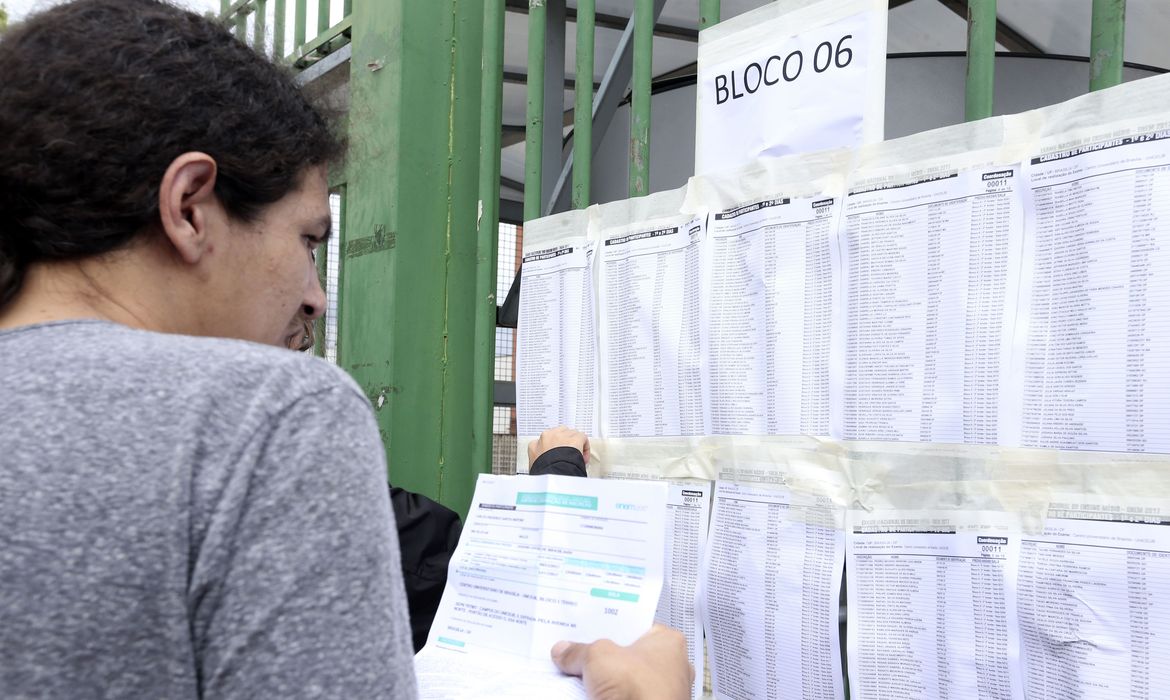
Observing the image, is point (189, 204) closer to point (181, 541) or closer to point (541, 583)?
point (181, 541)

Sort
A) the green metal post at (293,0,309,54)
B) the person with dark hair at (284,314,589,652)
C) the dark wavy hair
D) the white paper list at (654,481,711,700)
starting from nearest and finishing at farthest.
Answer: the dark wavy hair → the white paper list at (654,481,711,700) → the person with dark hair at (284,314,589,652) → the green metal post at (293,0,309,54)

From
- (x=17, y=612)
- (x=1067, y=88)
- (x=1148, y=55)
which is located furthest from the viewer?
(x=1148, y=55)

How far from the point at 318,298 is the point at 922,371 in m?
Result: 0.66

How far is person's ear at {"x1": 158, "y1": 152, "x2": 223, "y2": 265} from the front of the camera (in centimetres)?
71

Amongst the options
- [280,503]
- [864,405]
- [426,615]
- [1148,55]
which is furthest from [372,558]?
[1148,55]

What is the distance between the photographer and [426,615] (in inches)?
59.0

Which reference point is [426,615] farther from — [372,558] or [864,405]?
[372,558]

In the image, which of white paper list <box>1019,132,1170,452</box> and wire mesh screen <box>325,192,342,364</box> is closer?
white paper list <box>1019,132,1170,452</box>

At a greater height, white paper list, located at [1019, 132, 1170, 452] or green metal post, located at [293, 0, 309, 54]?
green metal post, located at [293, 0, 309, 54]

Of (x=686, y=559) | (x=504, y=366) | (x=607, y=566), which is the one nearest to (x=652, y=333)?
(x=686, y=559)

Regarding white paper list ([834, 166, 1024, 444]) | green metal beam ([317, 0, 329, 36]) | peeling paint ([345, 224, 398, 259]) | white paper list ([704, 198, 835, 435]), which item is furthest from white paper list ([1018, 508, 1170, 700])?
green metal beam ([317, 0, 329, 36])

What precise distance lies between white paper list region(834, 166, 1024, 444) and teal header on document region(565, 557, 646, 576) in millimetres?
300

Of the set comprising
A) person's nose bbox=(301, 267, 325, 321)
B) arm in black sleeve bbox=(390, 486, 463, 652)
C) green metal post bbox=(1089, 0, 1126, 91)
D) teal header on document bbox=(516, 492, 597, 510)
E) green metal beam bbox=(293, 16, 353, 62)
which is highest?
green metal beam bbox=(293, 16, 353, 62)

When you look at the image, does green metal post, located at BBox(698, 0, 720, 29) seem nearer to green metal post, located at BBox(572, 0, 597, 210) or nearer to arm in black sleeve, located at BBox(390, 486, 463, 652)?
green metal post, located at BBox(572, 0, 597, 210)
